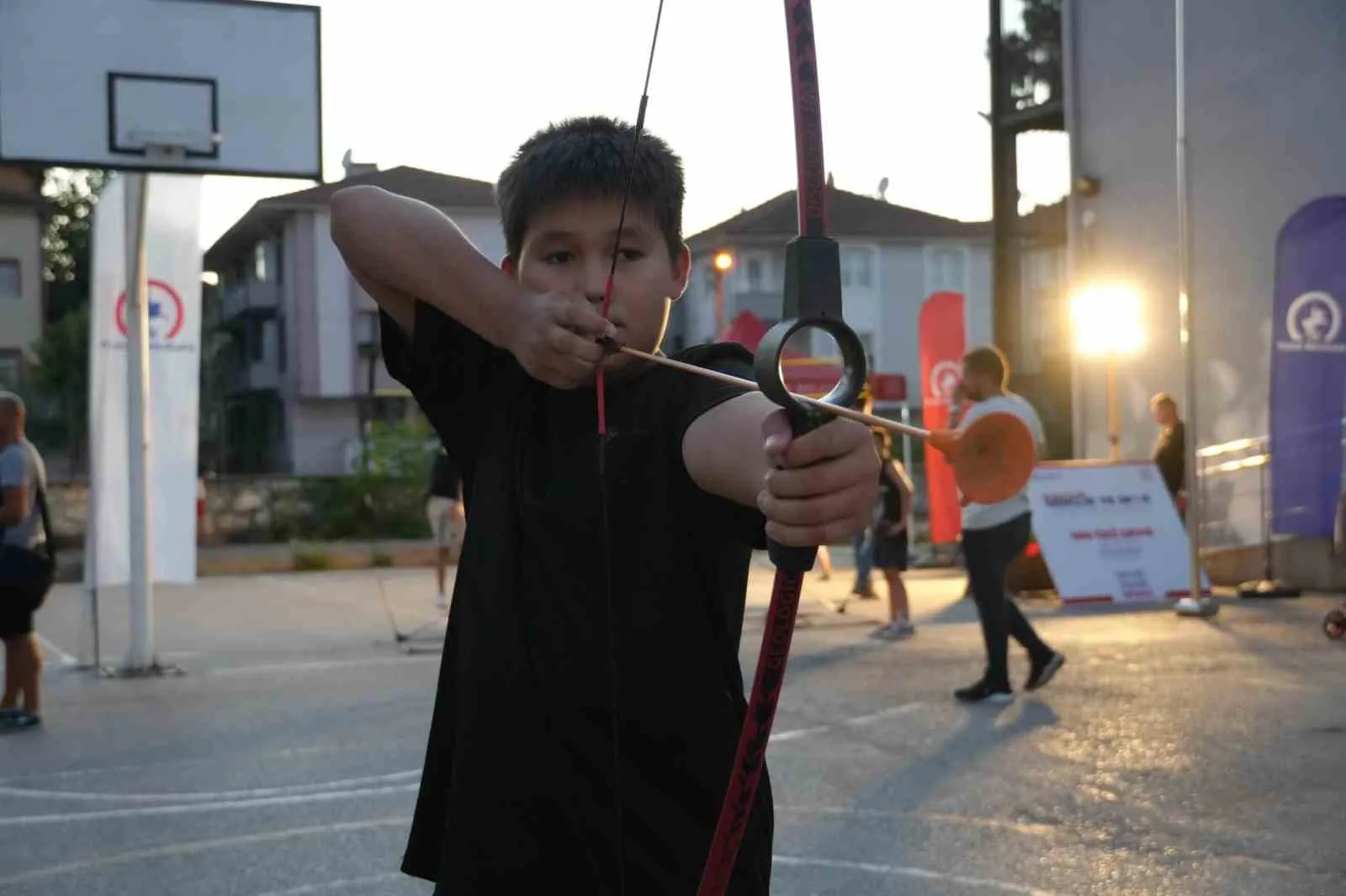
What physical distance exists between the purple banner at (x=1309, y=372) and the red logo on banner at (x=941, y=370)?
135 inches

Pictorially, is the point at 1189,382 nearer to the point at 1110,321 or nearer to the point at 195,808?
the point at 1110,321

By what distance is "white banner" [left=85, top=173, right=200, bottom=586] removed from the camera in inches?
436

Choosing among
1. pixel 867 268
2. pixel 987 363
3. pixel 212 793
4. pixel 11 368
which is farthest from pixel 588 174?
pixel 11 368

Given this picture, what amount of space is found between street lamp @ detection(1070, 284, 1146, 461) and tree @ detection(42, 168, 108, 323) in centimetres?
4689

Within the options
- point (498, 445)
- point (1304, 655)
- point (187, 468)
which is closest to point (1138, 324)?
point (1304, 655)

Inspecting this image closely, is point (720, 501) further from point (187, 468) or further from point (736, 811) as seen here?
point (187, 468)

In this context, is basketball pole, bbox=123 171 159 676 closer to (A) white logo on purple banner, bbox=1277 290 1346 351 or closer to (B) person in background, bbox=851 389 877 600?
(B) person in background, bbox=851 389 877 600

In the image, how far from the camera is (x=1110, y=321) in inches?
674

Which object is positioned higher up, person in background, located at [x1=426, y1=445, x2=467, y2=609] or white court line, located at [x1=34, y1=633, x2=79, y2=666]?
person in background, located at [x1=426, y1=445, x2=467, y2=609]

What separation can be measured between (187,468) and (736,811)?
10266mm

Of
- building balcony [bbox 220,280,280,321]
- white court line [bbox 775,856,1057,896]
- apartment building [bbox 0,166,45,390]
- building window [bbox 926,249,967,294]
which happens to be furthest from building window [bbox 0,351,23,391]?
white court line [bbox 775,856,1057,896]

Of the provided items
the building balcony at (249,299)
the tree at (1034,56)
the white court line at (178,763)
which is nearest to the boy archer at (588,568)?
the white court line at (178,763)

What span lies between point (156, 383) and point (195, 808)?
5498 millimetres

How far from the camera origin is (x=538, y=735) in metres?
2.08
